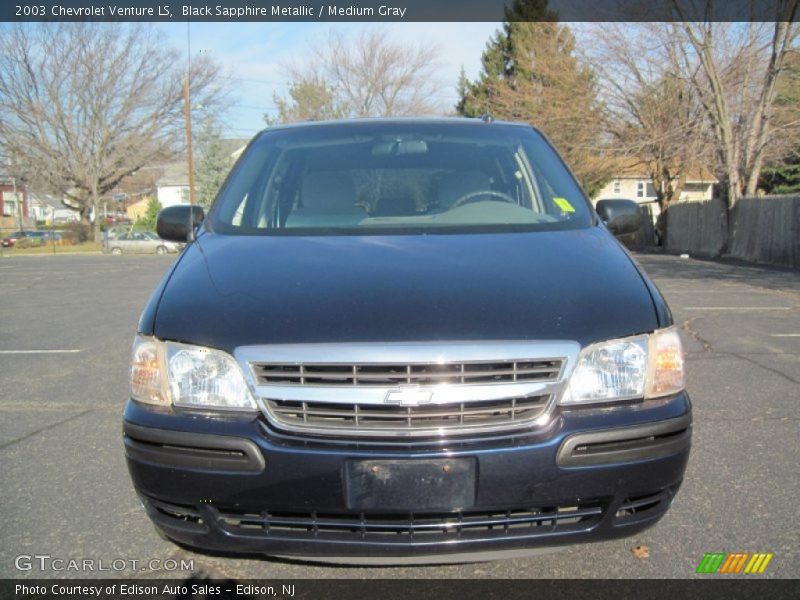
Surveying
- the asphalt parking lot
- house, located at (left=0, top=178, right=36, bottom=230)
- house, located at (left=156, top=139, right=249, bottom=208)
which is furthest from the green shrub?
the asphalt parking lot

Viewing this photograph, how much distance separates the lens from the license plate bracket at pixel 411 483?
6.95 ft

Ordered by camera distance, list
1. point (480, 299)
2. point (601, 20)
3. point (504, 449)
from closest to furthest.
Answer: point (504, 449), point (480, 299), point (601, 20)

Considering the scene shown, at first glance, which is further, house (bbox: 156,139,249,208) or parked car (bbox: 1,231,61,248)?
house (bbox: 156,139,249,208)

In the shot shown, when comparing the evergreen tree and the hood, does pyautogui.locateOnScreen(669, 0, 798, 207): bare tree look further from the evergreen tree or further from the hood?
the hood

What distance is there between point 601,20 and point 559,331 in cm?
2836

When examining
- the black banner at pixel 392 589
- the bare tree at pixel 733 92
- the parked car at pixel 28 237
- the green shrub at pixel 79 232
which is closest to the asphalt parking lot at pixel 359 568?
the black banner at pixel 392 589

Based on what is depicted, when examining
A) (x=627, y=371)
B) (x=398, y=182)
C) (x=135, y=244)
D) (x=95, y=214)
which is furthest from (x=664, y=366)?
(x=95, y=214)

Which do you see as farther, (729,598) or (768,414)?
(768,414)

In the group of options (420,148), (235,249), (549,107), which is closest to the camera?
(235,249)

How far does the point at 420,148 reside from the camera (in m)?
3.73

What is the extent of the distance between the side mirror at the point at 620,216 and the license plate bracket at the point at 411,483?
2063 mm

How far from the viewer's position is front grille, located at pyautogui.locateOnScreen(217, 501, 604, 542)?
2189mm

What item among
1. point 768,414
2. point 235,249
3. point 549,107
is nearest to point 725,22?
point 549,107

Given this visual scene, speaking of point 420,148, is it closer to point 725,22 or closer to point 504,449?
point 504,449
